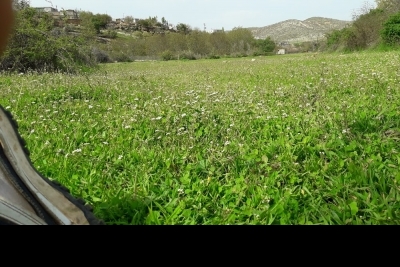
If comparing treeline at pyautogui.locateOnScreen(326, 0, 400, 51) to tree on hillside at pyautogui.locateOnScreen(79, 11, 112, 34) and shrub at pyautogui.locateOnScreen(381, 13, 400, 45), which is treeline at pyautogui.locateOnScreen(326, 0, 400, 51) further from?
tree on hillside at pyautogui.locateOnScreen(79, 11, 112, 34)

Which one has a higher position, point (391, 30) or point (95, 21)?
point (391, 30)

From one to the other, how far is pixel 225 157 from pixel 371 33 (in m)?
13.0

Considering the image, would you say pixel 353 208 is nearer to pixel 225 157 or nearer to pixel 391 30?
pixel 225 157

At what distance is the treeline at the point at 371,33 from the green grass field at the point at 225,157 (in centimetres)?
1048

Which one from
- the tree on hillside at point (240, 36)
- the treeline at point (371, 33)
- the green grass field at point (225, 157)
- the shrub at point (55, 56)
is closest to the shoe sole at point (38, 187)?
the green grass field at point (225, 157)

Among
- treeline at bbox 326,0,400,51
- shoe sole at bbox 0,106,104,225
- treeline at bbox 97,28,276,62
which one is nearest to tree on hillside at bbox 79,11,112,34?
treeline at bbox 97,28,276,62

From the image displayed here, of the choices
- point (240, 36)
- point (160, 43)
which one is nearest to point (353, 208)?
point (160, 43)

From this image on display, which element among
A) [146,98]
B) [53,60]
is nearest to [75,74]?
[53,60]

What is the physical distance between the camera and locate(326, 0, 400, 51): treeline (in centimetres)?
1198

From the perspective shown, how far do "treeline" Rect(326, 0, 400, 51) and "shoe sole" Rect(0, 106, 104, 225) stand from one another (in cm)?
1217

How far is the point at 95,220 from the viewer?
0.95m

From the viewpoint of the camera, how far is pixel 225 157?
1.57 meters

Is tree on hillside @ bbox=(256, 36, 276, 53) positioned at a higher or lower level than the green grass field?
higher
